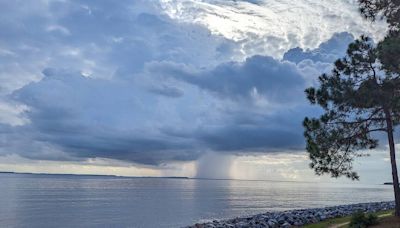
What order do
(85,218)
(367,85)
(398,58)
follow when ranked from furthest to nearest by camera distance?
1. (85,218)
2. (367,85)
3. (398,58)

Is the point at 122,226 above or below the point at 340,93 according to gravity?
below

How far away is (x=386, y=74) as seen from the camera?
2628 cm

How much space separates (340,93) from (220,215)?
5556 cm

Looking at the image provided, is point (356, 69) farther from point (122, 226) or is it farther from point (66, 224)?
point (66, 224)

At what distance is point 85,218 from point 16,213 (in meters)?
14.5

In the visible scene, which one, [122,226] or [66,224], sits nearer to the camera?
[122,226]

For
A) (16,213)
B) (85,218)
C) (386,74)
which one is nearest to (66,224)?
(85,218)

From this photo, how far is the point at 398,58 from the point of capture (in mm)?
21672

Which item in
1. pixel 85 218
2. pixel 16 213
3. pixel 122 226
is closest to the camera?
pixel 122 226

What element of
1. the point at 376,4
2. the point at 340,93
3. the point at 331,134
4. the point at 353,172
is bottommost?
the point at 353,172

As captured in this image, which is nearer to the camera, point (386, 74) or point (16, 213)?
point (386, 74)

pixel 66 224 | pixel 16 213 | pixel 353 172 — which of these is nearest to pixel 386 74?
pixel 353 172

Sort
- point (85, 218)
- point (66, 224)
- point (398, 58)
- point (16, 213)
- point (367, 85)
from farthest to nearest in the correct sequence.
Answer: point (16, 213) → point (85, 218) → point (66, 224) → point (367, 85) → point (398, 58)

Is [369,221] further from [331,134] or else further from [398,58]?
[398,58]
